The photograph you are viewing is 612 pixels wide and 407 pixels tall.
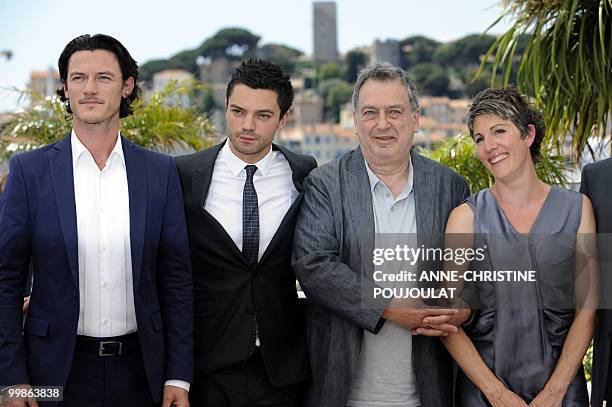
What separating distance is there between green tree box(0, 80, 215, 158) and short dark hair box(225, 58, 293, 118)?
4874mm

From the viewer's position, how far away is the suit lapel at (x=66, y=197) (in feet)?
8.61

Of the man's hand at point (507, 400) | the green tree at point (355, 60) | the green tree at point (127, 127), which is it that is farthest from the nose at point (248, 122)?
the green tree at point (355, 60)

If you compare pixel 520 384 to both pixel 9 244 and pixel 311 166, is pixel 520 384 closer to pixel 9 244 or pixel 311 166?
pixel 311 166

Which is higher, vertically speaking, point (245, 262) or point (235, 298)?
point (245, 262)

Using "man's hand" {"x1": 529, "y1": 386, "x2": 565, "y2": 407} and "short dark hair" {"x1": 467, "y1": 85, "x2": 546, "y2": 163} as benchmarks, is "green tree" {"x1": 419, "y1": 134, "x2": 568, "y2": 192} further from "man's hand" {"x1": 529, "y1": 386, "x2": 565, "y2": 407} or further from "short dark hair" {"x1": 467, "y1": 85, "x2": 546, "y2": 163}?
"man's hand" {"x1": 529, "y1": 386, "x2": 565, "y2": 407}

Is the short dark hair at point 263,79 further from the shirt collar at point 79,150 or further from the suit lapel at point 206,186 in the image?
the shirt collar at point 79,150

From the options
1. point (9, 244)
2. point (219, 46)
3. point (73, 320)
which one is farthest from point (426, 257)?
point (219, 46)

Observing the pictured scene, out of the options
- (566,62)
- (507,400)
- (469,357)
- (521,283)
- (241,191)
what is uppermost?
(566,62)

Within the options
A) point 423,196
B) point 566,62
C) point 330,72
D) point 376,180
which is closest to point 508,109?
point 423,196

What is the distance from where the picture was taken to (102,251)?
2.68 meters

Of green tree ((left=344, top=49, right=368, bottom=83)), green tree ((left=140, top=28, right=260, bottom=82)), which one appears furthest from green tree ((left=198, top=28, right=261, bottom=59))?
green tree ((left=344, top=49, right=368, bottom=83))

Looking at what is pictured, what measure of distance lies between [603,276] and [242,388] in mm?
1302

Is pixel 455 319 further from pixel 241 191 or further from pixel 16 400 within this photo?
pixel 16 400

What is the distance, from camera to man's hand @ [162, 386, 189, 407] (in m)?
2.77
